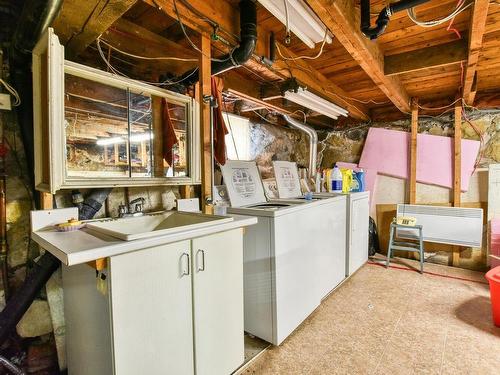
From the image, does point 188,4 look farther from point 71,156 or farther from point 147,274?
point 147,274

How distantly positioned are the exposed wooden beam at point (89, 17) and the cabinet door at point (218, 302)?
1105 millimetres

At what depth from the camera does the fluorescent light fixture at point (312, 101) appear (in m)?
2.51

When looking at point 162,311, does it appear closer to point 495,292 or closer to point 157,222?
point 157,222

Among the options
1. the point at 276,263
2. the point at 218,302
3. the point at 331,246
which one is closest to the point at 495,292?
the point at 331,246

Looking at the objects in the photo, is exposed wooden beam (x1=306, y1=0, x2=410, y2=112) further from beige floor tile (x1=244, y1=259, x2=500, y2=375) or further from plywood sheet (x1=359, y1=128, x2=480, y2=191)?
beige floor tile (x1=244, y1=259, x2=500, y2=375)

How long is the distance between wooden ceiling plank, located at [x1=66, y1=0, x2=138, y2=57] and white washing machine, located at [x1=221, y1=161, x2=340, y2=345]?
1153 millimetres

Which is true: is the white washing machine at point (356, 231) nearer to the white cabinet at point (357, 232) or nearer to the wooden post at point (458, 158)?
the white cabinet at point (357, 232)

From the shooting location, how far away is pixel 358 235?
3193 millimetres

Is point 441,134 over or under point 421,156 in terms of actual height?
over

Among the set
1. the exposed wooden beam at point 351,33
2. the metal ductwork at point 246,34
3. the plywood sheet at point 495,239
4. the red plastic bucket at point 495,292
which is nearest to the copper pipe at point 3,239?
the metal ductwork at point 246,34

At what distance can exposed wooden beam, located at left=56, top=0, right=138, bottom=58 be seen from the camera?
1.12 meters

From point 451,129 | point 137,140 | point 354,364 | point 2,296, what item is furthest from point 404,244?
point 2,296

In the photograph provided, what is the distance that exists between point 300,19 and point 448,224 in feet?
10.5

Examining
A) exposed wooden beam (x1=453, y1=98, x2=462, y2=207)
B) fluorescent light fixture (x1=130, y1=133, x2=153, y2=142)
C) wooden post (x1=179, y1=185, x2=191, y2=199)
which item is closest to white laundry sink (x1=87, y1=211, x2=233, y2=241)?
wooden post (x1=179, y1=185, x2=191, y2=199)
